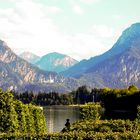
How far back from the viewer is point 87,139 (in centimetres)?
4066

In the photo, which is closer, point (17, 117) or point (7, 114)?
point (7, 114)

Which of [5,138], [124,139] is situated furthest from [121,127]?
[5,138]

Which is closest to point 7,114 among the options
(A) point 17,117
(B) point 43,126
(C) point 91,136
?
(A) point 17,117

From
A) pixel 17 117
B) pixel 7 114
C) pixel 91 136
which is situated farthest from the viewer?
pixel 17 117

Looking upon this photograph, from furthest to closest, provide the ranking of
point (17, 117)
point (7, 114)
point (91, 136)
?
point (17, 117), point (7, 114), point (91, 136)

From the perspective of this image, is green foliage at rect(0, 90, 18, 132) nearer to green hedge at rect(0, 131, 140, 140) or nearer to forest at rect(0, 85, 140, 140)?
forest at rect(0, 85, 140, 140)

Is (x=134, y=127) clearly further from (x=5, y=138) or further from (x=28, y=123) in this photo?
(x=28, y=123)

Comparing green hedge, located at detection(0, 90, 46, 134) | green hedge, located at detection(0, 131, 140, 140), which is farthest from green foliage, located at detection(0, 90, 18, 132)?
green hedge, located at detection(0, 131, 140, 140)

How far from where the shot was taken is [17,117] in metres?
76.3

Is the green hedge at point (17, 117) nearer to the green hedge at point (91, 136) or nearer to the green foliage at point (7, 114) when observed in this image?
the green foliage at point (7, 114)

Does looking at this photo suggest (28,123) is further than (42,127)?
No

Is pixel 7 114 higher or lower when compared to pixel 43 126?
higher

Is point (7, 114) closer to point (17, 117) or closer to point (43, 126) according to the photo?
point (17, 117)

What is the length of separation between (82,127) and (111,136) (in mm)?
12546
